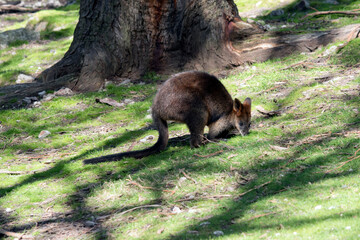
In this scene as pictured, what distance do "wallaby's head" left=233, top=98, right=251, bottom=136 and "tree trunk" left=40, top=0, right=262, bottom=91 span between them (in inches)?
137

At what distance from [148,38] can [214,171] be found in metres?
5.93

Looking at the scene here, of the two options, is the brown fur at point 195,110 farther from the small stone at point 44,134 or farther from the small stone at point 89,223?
the small stone at point 44,134

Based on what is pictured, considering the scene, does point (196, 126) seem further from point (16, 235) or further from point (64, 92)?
point (64, 92)

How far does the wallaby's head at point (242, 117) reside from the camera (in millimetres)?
6508

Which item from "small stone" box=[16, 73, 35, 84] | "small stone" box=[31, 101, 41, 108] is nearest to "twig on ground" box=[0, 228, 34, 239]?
"small stone" box=[31, 101, 41, 108]

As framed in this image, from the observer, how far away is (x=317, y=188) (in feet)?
13.8

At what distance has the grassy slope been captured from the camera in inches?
153

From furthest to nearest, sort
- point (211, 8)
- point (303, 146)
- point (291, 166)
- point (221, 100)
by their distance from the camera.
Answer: point (211, 8) < point (221, 100) < point (303, 146) < point (291, 166)

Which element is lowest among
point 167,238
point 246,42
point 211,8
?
point 167,238

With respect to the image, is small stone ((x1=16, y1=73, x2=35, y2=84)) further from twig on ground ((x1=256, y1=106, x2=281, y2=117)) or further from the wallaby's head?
the wallaby's head

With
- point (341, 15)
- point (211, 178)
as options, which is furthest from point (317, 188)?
point (341, 15)

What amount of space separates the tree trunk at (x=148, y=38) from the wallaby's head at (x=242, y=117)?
3.47 meters

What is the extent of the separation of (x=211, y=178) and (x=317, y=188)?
1299mm

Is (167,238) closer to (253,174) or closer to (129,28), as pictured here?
(253,174)
